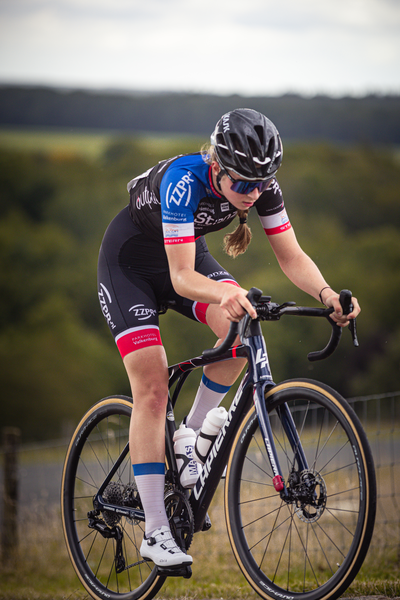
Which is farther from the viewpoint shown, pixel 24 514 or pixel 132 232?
pixel 24 514

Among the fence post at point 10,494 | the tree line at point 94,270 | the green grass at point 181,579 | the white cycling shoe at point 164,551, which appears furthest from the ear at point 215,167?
the tree line at point 94,270

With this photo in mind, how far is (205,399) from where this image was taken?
118 inches

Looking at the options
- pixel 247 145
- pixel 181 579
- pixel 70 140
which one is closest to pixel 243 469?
pixel 247 145

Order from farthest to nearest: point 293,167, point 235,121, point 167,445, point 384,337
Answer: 1. point 293,167
2. point 384,337
3. point 167,445
4. point 235,121

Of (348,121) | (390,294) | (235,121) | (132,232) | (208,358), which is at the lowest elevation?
(208,358)

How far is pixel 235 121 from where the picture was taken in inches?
100

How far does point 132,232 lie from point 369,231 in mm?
49966

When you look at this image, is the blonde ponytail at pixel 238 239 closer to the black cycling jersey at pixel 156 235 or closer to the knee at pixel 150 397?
the black cycling jersey at pixel 156 235

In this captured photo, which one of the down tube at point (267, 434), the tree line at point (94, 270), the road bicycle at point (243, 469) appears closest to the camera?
the road bicycle at point (243, 469)

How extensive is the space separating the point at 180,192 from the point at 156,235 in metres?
0.40

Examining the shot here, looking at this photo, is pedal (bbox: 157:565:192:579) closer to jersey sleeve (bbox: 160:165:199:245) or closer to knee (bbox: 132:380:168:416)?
knee (bbox: 132:380:168:416)

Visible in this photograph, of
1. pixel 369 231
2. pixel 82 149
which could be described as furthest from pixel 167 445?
pixel 82 149

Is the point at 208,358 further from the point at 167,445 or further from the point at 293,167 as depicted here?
the point at 293,167

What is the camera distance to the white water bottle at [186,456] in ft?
9.41
